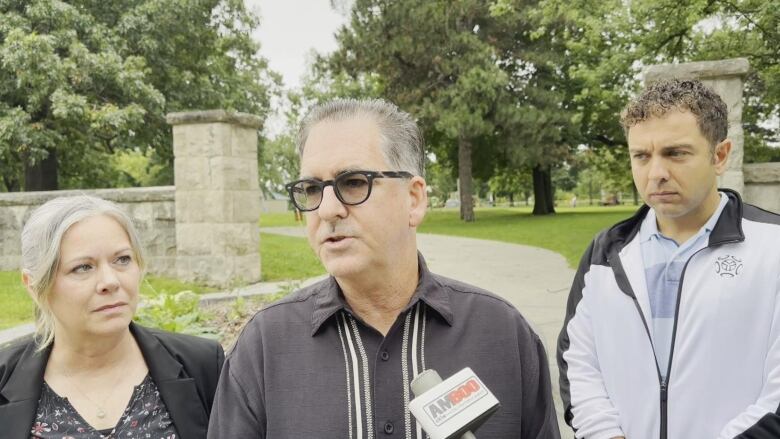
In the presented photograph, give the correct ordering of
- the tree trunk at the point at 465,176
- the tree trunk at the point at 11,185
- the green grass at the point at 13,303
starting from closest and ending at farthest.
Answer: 1. the green grass at the point at 13,303
2. the tree trunk at the point at 11,185
3. the tree trunk at the point at 465,176

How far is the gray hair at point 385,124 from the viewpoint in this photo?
1715 mm

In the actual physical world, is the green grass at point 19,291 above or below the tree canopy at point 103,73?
below

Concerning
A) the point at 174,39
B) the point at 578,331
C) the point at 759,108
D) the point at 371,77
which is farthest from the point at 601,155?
the point at 578,331

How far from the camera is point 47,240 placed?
2338 mm

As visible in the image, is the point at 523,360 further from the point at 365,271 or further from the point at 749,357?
the point at 749,357

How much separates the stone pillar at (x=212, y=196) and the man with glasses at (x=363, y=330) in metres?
6.17

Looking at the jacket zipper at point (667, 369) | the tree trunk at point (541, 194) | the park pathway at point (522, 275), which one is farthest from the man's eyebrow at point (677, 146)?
the tree trunk at point (541, 194)

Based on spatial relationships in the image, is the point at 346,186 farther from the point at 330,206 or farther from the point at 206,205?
the point at 206,205

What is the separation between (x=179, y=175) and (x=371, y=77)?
25.4 m


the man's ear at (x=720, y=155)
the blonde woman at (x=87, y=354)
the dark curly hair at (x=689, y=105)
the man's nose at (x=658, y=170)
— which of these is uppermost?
the dark curly hair at (x=689, y=105)

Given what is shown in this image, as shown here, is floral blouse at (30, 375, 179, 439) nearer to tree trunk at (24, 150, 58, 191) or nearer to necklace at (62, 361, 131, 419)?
necklace at (62, 361, 131, 419)

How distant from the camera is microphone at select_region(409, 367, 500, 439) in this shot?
1.26 m

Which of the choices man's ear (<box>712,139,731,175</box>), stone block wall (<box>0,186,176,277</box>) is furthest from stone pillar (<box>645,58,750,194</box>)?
stone block wall (<box>0,186,176,277</box>)

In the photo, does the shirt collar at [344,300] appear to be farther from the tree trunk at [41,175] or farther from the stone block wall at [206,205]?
the tree trunk at [41,175]
